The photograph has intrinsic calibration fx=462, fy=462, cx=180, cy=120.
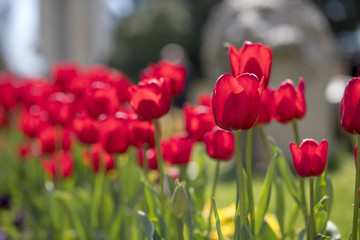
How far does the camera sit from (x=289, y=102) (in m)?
0.98

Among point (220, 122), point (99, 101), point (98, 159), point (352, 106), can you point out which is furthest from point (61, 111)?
point (352, 106)

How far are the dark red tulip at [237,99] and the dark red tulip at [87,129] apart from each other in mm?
810

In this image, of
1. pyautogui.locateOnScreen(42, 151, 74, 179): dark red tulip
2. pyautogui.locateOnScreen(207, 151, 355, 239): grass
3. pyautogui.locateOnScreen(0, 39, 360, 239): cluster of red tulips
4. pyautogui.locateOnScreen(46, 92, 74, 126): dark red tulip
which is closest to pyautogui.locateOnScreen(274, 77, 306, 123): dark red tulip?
pyautogui.locateOnScreen(0, 39, 360, 239): cluster of red tulips

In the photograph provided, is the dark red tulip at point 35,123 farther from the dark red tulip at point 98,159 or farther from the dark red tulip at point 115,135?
the dark red tulip at point 115,135

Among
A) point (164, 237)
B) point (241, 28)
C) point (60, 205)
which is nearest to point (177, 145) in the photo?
point (164, 237)

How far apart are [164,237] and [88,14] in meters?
5.64

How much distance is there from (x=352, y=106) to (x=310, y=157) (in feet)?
0.45

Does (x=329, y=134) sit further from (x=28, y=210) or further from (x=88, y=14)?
(x=28, y=210)

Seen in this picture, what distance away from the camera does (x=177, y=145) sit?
1.27 metres

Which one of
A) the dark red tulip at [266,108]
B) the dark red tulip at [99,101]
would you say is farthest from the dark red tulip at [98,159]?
the dark red tulip at [266,108]

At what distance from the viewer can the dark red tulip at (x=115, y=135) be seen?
1.20 metres

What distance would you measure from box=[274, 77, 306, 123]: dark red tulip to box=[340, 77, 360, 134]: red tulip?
219 millimetres

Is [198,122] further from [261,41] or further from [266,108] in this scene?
[261,41]

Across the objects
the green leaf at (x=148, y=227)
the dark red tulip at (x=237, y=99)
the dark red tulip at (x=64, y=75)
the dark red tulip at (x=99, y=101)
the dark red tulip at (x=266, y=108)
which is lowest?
the green leaf at (x=148, y=227)
